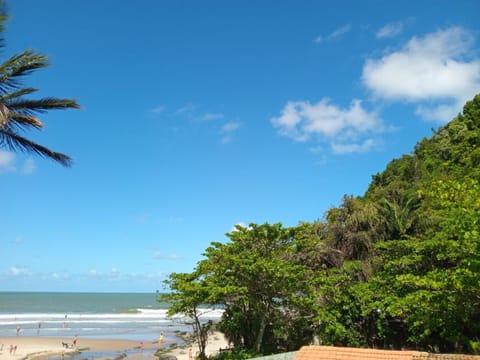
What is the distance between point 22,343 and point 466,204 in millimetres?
35937

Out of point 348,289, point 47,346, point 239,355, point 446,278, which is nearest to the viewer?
point 446,278

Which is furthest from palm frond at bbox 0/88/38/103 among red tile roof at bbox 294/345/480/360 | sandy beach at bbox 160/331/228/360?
sandy beach at bbox 160/331/228/360

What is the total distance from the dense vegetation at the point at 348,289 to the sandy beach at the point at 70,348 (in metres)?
13.0

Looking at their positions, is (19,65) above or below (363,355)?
above

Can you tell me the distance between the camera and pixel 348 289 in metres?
14.6

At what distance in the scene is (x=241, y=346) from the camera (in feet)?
54.6

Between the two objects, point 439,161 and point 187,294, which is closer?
point 187,294

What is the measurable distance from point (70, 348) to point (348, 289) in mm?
24811

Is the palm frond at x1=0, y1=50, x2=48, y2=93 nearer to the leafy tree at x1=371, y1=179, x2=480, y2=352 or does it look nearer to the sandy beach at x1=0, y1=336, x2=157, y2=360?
the leafy tree at x1=371, y1=179, x2=480, y2=352

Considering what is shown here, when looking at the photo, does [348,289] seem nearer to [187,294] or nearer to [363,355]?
[187,294]

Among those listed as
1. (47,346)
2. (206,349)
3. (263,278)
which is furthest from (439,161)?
(47,346)

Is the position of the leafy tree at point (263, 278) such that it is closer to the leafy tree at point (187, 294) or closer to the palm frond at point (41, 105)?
the leafy tree at point (187, 294)

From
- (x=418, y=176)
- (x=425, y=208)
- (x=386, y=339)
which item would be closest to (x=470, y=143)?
(x=418, y=176)

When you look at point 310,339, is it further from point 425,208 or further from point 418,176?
point 418,176
